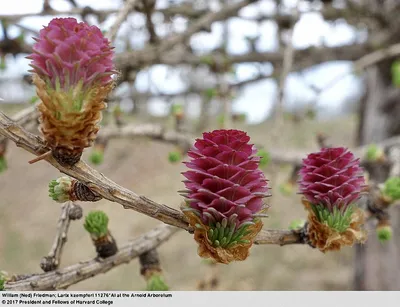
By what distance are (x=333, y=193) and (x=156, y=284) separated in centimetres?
39

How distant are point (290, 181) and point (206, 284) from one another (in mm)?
528

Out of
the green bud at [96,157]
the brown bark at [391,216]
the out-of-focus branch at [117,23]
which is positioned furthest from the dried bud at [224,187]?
the brown bark at [391,216]

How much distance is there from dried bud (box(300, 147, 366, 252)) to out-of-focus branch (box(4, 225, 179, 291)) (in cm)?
34

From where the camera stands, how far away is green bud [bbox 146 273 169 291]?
2.78ft

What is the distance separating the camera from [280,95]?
127 cm

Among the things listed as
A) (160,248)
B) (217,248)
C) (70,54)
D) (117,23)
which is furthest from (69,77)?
(160,248)

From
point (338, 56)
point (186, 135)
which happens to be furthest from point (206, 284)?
point (338, 56)

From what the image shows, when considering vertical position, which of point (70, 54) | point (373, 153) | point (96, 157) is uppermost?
point (373, 153)

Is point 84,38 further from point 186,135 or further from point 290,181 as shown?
point 290,181

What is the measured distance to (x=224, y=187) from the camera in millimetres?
514

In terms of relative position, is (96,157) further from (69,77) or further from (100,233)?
(69,77)

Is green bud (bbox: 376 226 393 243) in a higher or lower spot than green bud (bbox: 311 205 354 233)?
higher

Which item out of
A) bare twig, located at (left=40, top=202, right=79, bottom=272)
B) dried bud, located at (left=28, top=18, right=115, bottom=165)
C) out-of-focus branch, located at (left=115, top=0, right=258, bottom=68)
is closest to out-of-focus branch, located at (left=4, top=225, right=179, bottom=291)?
bare twig, located at (left=40, top=202, right=79, bottom=272)

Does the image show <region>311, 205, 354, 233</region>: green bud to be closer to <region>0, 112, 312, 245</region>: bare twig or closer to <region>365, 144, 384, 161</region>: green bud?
<region>0, 112, 312, 245</region>: bare twig
